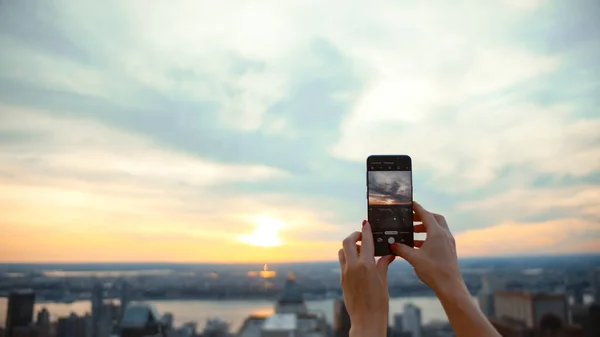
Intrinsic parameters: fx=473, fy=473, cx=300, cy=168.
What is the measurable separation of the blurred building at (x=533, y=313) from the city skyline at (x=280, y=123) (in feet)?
1.26

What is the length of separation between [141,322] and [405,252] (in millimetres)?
2604

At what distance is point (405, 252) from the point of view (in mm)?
531

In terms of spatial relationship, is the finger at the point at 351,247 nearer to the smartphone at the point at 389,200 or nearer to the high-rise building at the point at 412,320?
the smartphone at the point at 389,200

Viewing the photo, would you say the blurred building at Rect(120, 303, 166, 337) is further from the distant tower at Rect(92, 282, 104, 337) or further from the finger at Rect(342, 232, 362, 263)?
the finger at Rect(342, 232, 362, 263)

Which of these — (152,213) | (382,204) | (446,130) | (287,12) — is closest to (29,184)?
(152,213)

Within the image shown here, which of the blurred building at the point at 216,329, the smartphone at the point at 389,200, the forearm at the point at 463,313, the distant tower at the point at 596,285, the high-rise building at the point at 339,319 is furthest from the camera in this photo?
the distant tower at the point at 596,285

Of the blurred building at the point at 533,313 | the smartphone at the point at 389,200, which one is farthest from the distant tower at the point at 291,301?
the smartphone at the point at 389,200

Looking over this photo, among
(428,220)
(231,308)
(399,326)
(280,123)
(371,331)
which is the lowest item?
(399,326)

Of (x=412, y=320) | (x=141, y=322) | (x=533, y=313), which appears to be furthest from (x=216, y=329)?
(x=533, y=313)

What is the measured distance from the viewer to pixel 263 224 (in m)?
3.05

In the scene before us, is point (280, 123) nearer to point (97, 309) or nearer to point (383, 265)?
point (97, 309)

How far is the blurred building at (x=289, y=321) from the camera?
2770mm

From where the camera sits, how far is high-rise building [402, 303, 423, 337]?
3045 mm

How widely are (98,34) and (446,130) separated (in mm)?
2051
